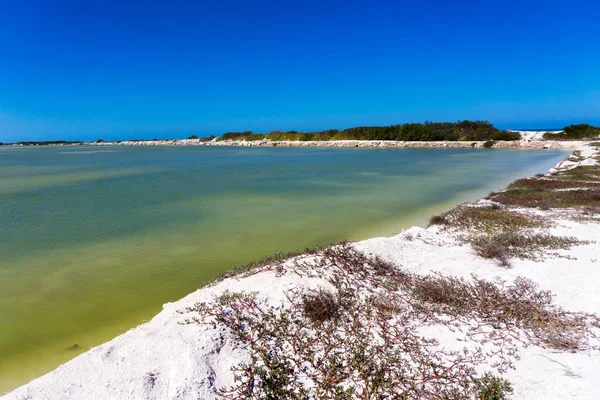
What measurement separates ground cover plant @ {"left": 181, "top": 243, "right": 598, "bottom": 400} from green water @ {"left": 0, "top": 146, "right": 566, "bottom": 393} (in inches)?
82.8

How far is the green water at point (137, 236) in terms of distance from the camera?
5.00 metres

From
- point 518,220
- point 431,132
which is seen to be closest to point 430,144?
point 431,132

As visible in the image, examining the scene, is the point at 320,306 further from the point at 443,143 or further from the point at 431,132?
the point at 431,132

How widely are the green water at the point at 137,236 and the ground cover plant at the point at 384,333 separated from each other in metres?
2.10

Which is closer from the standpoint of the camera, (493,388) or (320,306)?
(493,388)

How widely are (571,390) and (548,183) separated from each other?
14.6 meters

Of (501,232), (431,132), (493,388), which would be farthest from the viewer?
(431,132)

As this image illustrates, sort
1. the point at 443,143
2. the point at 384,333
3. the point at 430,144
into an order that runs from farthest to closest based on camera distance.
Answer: the point at 430,144, the point at 443,143, the point at 384,333

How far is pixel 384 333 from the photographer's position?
12.4 feet

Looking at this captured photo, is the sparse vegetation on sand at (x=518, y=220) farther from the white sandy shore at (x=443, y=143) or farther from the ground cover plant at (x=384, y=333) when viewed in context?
the white sandy shore at (x=443, y=143)

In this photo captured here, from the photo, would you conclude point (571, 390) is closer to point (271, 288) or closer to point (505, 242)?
point (271, 288)

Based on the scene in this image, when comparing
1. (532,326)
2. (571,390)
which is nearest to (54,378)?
(571,390)

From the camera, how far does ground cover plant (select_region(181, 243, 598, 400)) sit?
3.08 meters

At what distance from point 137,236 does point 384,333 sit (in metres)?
Answer: 7.51
